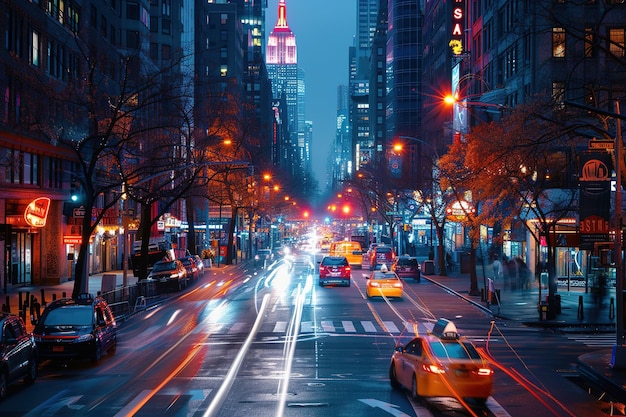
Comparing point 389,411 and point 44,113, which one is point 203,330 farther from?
point 389,411

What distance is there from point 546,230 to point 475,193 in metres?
7.21

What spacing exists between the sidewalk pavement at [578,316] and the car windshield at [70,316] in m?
13.2

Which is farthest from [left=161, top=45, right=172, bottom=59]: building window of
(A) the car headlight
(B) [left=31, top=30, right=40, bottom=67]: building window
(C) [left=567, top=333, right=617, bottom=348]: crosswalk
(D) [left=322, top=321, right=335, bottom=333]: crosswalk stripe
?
(A) the car headlight

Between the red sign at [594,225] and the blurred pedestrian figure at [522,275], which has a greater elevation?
the red sign at [594,225]

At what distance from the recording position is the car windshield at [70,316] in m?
22.9

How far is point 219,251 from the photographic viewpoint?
273 ft

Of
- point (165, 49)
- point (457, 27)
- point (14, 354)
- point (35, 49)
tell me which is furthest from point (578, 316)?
point (165, 49)

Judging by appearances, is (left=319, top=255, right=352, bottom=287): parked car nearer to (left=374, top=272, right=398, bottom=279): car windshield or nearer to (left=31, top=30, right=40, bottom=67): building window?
(left=374, top=272, right=398, bottom=279): car windshield

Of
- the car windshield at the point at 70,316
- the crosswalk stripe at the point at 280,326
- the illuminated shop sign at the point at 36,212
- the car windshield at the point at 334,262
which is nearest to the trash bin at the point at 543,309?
the crosswalk stripe at the point at 280,326

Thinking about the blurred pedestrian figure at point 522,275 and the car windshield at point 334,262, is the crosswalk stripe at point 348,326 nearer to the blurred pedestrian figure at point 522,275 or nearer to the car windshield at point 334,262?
the car windshield at point 334,262

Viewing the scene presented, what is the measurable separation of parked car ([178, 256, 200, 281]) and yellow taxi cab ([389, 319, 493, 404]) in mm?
38075

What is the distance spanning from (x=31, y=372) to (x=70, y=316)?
3720mm

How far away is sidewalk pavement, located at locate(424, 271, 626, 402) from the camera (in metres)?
20.2

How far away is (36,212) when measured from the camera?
41.3 m
